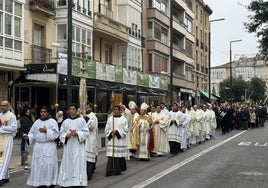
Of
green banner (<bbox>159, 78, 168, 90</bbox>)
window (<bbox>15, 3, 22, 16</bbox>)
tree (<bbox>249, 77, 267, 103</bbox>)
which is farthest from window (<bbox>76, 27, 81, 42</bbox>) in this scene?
tree (<bbox>249, 77, 267, 103</bbox>)

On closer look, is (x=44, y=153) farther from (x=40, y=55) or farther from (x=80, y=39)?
(x=80, y=39)

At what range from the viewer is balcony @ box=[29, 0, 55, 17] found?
2861 cm

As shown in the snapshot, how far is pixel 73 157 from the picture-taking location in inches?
412

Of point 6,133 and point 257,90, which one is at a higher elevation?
point 257,90

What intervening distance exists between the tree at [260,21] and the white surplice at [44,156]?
55.4 feet

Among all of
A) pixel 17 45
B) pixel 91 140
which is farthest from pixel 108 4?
pixel 91 140

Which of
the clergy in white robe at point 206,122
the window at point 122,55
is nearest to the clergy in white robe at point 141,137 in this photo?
the clergy in white robe at point 206,122

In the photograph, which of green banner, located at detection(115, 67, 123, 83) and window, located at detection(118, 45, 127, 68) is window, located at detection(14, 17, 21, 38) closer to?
green banner, located at detection(115, 67, 123, 83)

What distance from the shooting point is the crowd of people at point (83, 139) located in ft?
34.2

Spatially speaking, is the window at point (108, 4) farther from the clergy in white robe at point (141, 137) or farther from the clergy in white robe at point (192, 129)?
the clergy in white robe at point (141, 137)

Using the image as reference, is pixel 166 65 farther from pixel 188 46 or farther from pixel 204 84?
pixel 204 84

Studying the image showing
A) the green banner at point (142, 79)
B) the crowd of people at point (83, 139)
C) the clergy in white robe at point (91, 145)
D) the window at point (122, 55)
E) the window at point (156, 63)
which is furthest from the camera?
Answer: the window at point (156, 63)

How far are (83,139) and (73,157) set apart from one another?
1.38ft

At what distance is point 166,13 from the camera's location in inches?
2219
